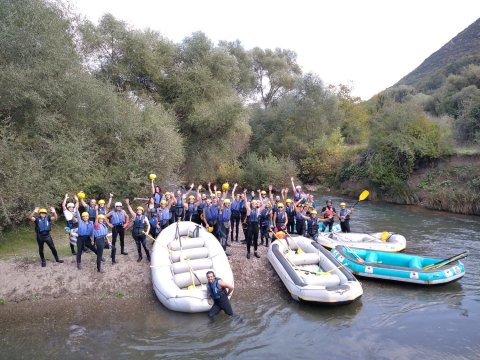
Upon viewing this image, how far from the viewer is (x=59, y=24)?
1308 cm

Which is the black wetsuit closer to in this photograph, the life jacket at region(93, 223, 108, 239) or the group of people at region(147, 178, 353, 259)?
the group of people at region(147, 178, 353, 259)

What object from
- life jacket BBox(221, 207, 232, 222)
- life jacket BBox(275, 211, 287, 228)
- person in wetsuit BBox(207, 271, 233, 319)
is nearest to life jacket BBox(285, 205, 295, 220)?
life jacket BBox(275, 211, 287, 228)

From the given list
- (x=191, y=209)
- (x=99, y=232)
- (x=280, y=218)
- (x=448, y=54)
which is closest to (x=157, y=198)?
(x=191, y=209)

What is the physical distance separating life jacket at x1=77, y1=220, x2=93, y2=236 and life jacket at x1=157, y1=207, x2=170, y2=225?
6.98 feet

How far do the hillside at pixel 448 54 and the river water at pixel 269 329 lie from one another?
187ft

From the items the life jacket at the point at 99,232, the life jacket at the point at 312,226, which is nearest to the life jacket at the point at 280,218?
the life jacket at the point at 312,226

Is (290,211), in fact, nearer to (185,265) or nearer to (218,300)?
(185,265)

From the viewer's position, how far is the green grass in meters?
10.5

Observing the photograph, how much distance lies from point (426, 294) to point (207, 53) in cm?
1660

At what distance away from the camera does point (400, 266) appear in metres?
10.5

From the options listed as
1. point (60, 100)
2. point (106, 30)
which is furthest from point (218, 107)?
point (60, 100)

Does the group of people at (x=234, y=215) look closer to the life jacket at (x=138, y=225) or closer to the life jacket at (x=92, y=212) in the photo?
the life jacket at (x=138, y=225)

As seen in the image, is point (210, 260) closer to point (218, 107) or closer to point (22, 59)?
point (22, 59)

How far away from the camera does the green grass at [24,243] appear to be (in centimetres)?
1047
